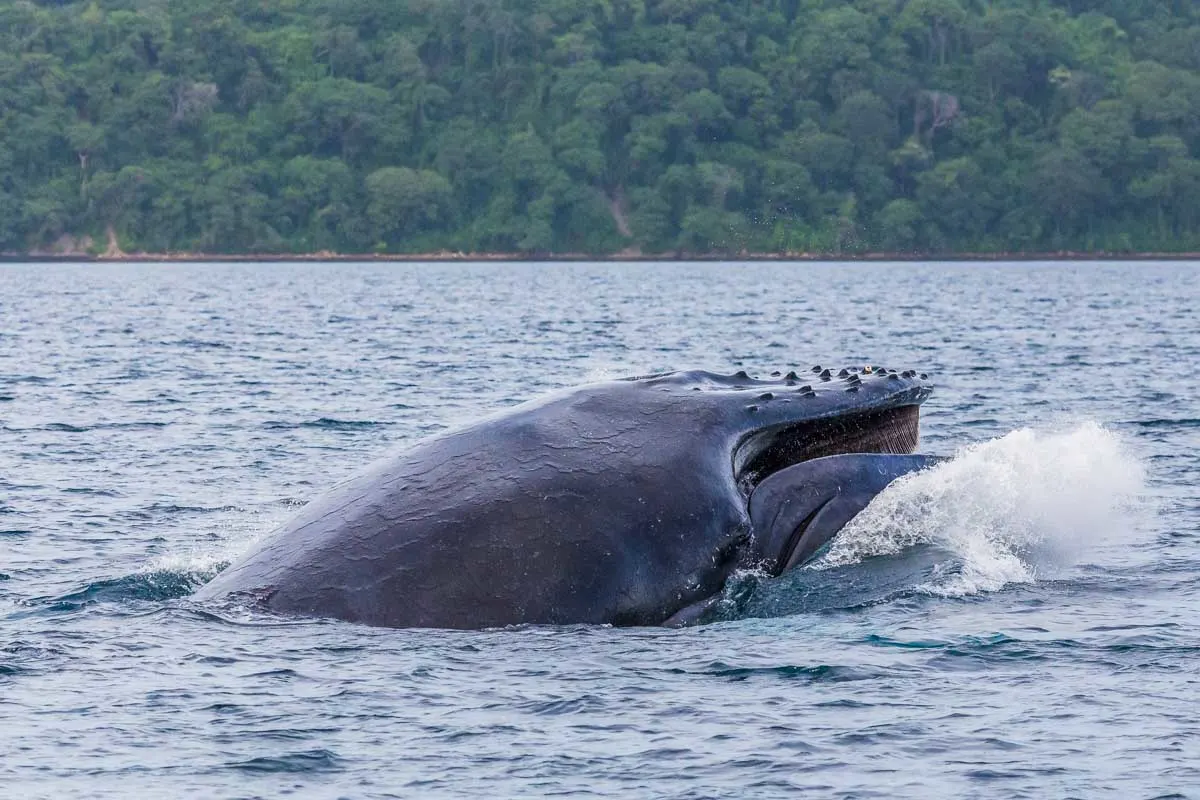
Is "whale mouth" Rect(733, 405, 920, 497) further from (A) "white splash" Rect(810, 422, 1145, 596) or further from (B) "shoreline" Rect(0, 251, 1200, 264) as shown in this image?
(B) "shoreline" Rect(0, 251, 1200, 264)

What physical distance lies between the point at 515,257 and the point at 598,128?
15546 millimetres

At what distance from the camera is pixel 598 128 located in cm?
17562

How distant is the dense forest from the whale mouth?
155m

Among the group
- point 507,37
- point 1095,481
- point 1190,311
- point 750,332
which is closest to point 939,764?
point 1095,481

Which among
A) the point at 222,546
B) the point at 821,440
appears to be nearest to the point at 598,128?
the point at 222,546

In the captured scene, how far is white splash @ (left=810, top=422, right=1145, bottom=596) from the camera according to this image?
11703mm

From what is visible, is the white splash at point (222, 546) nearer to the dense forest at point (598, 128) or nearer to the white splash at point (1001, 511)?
the white splash at point (1001, 511)

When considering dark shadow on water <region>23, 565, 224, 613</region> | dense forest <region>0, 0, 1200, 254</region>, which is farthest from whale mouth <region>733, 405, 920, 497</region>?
dense forest <region>0, 0, 1200, 254</region>

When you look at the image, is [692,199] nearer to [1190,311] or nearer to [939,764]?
[1190,311]

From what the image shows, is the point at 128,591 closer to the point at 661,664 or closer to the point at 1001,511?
the point at 661,664

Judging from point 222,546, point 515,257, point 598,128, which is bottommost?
point 515,257

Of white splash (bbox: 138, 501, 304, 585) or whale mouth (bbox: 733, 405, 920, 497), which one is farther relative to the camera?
white splash (bbox: 138, 501, 304, 585)

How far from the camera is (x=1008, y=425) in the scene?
94.9 feet

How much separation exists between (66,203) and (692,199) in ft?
190
